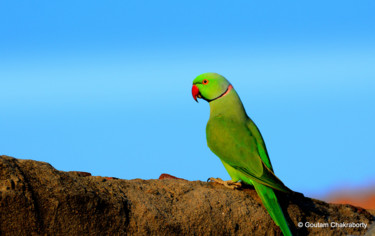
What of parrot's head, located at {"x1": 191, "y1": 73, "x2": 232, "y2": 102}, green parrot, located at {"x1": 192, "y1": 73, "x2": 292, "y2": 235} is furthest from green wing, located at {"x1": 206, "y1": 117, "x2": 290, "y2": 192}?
parrot's head, located at {"x1": 191, "y1": 73, "x2": 232, "y2": 102}

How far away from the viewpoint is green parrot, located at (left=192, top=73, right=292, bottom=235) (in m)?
5.04

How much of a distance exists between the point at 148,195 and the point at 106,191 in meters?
0.52

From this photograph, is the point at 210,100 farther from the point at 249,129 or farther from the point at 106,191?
the point at 106,191

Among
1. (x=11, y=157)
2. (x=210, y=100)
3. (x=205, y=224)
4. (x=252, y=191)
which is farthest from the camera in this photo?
(x=210, y=100)

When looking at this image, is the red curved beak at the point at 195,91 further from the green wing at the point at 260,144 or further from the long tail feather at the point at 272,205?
the long tail feather at the point at 272,205

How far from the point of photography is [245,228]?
5.00m

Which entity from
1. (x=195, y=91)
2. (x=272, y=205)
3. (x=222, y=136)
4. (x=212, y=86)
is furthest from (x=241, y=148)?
(x=195, y=91)

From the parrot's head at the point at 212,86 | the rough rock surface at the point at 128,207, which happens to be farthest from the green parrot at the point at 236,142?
the rough rock surface at the point at 128,207

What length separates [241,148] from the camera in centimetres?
531

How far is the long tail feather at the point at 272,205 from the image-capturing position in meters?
4.98

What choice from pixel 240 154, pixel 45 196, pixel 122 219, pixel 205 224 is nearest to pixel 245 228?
pixel 205 224

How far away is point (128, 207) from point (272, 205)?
180 cm

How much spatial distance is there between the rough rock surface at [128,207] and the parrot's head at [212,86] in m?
1.25

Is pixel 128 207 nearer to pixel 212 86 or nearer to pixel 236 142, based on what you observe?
pixel 236 142
